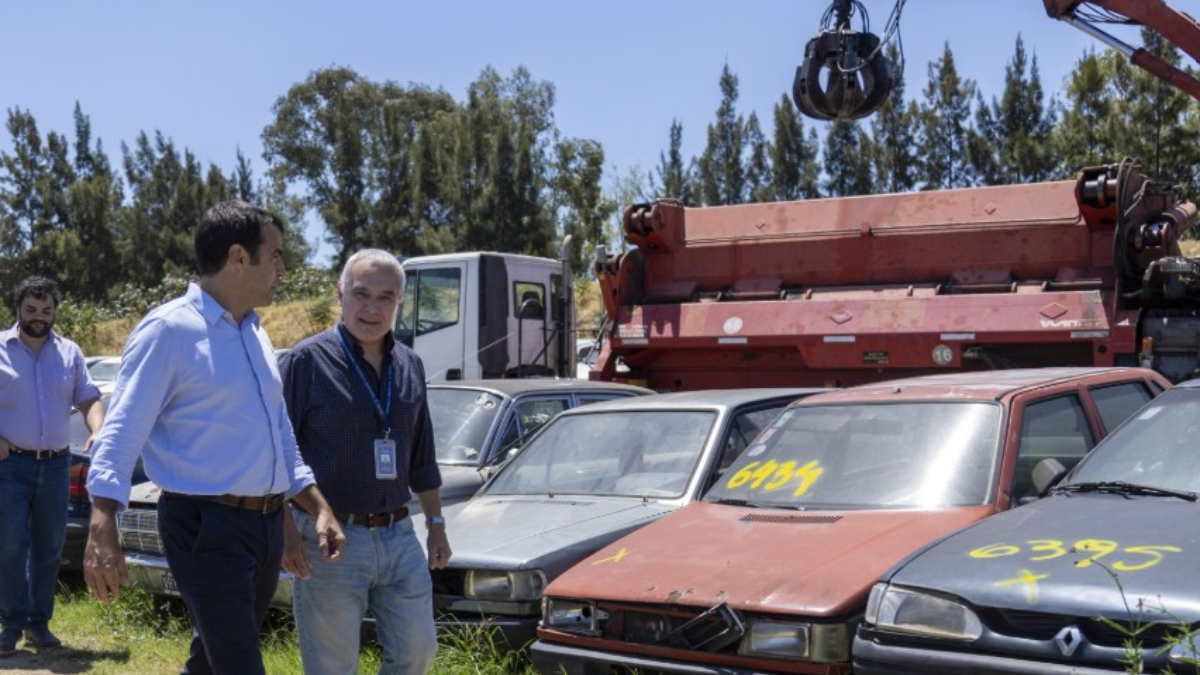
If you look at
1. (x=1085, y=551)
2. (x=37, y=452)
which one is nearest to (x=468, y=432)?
(x=37, y=452)

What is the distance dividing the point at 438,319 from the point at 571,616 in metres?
10.6

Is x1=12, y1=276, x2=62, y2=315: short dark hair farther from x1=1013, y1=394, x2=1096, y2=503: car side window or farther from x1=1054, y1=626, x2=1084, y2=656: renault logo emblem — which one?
x1=1054, y1=626, x2=1084, y2=656: renault logo emblem

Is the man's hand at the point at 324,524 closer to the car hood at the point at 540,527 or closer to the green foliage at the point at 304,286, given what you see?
the car hood at the point at 540,527

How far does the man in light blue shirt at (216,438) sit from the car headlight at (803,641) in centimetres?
148

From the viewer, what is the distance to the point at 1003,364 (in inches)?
401

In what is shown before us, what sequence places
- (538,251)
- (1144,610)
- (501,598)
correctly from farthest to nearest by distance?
(538,251)
(501,598)
(1144,610)

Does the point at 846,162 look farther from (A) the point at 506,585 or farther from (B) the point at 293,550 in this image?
(B) the point at 293,550

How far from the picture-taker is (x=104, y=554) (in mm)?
3314

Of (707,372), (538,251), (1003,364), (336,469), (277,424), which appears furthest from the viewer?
(538,251)

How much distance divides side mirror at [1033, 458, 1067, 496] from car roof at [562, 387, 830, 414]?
1647 millimetres

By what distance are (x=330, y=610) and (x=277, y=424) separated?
68cm

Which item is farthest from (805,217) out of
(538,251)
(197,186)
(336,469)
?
(197,186)

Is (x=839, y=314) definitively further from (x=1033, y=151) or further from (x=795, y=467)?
(x=1033, y=151)

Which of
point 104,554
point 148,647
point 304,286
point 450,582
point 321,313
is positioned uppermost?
point 304,286
